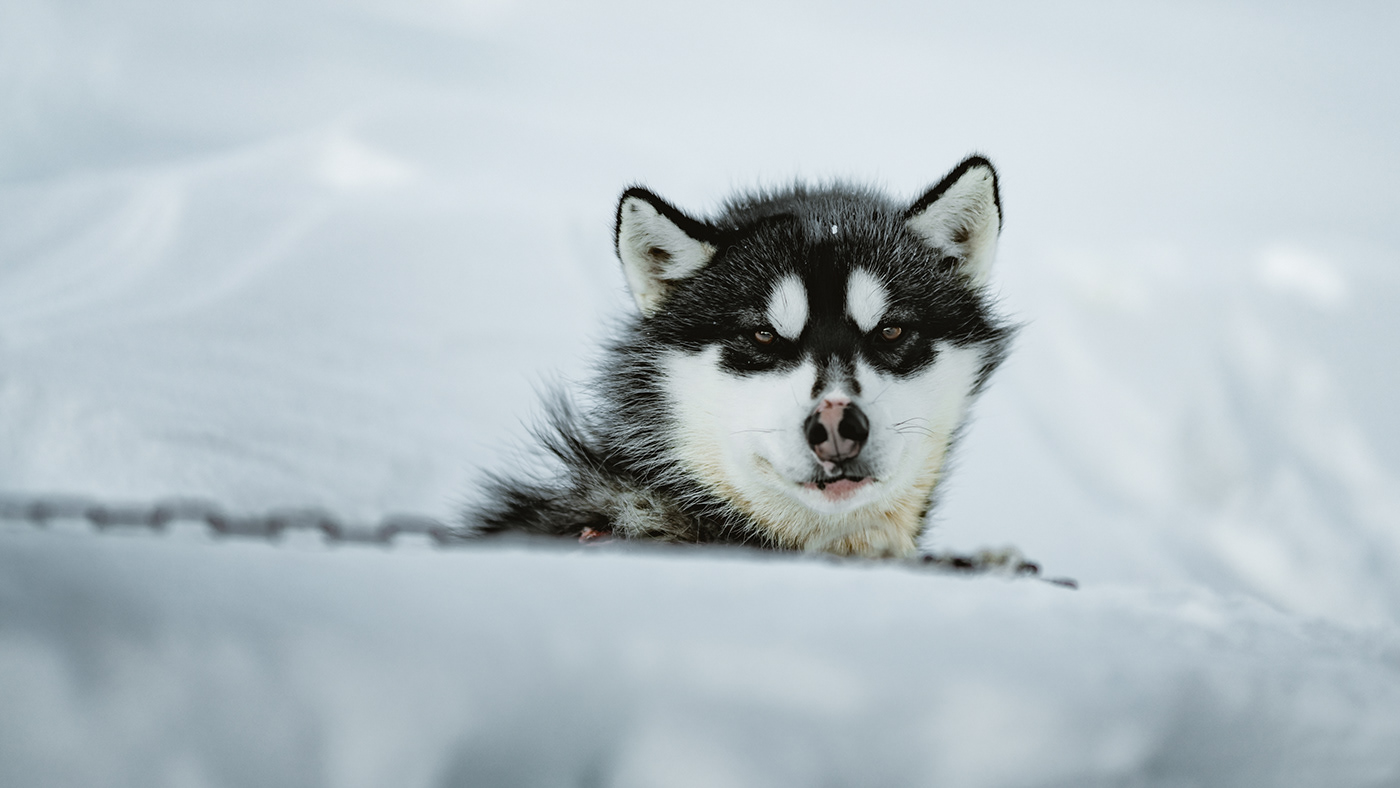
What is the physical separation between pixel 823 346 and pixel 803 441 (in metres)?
0.21

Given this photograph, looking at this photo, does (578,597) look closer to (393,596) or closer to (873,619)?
(393,596)

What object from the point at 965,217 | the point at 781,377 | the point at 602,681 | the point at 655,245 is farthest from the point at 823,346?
the point at 602,681

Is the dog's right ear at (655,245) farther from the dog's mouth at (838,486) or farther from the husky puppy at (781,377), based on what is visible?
the dog's mouth at (838,486)

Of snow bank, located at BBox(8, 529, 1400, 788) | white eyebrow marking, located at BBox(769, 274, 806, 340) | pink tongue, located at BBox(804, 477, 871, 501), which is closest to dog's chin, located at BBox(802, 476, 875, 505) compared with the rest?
pink tongue, located at BBox(804, 477, 871, 501)

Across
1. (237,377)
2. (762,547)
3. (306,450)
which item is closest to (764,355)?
(762,547)

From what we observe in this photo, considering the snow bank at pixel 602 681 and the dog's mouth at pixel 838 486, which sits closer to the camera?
the snow bank at pixel 602 681

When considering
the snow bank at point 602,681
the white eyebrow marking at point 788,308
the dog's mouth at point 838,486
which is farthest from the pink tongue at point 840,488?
the snow bank at point 602,681

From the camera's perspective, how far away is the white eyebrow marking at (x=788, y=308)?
151cm

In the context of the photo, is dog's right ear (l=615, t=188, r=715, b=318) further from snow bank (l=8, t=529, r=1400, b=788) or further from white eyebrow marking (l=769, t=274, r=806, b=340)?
snow bank (l=8, t=529, r=1400, b=788)

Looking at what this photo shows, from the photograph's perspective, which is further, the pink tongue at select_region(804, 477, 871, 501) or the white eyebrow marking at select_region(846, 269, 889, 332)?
the white eyebrow marking at select_region(846, 269, 889, 332)

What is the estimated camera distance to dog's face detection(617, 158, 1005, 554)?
1.41m

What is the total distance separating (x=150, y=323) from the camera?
2324 mm

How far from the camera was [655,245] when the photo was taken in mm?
1664

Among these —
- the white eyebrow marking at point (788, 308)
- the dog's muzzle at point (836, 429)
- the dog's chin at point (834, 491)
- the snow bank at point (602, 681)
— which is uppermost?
the white eyebrow marking at point (788, 308)
